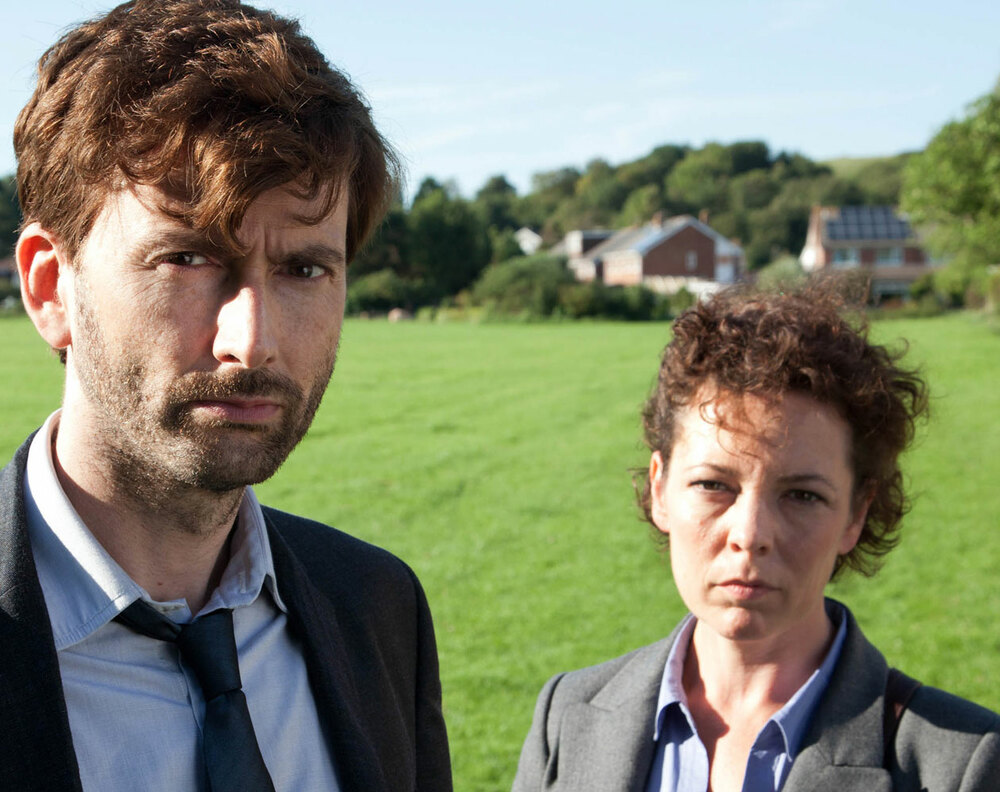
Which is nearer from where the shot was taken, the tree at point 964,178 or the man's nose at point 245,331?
the man's nose at point 245,331

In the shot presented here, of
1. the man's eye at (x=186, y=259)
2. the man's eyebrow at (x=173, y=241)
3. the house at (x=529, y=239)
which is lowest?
the man's eye at (x=186, y=259)

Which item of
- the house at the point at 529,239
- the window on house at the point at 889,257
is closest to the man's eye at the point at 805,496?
the window on house at the point at 889,257

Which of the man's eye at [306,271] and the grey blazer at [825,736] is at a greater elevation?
the man's eye at [306,271]

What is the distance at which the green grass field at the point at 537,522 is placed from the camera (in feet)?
24.2

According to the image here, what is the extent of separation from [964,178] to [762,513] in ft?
100.0

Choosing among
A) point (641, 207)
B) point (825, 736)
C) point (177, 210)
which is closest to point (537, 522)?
point (825, 736)

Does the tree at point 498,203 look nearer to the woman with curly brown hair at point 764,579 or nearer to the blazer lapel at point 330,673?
the woman with curly brown hair at point 764,579

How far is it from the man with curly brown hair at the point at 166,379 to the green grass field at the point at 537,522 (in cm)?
191

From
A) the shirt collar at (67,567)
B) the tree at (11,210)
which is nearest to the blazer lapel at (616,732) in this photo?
the shirt collar at (67,567)

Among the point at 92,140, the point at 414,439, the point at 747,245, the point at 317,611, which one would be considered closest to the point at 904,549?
the point at 414,439

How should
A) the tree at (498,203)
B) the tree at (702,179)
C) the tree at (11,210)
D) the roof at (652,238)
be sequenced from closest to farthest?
the tree at (11,210), the roof at (652,238), the tree at (702,179), the tree at (498,203)

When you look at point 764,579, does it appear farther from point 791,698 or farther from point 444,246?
point 444,246

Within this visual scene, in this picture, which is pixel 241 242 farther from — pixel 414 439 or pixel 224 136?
pixel 414 439

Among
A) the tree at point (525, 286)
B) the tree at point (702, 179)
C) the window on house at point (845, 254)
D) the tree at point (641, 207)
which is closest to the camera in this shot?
the tree at point (525, 286)
